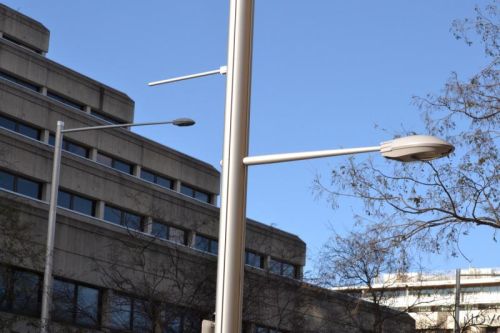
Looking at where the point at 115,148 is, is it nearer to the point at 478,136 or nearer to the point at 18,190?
the point at 18,190

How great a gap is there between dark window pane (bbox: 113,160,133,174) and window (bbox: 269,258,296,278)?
30.6 feet

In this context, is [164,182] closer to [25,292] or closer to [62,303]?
[62,303]

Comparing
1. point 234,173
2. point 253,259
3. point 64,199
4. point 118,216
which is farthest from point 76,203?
point 234,173

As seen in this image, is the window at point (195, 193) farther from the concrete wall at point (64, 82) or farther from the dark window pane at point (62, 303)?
the dark window pane at point (62, 303)

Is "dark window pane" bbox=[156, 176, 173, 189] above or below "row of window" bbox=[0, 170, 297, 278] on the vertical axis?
above

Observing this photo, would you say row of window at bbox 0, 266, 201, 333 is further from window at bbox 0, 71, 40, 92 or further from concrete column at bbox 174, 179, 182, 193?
concrete column at bbox 174, 179, 182, 193

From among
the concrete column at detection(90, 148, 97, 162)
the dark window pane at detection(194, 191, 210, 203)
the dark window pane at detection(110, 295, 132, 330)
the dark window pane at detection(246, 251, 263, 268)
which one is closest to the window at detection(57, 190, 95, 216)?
the concrete column at detection(90, 148, 97, 162)

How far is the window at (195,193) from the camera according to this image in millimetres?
64812

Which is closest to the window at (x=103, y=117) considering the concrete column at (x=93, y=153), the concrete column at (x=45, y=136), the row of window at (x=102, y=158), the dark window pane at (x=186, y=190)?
the row of window at (x=102, y=158)

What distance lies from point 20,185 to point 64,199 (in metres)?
2.69

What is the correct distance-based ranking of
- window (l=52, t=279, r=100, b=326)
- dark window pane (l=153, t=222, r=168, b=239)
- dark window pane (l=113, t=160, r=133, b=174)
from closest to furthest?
window (l=52, t=279, r=100, b=326)
dark window pane (l=153, t=222, r=168, b=239)
dark window pane (l=113, t=160, r=133, b=174)

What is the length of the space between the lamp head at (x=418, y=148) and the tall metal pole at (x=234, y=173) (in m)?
1.41

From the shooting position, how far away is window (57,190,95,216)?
170 ft

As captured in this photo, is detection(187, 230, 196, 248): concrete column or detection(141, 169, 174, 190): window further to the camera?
detection(141, 169, 174, 190): window
